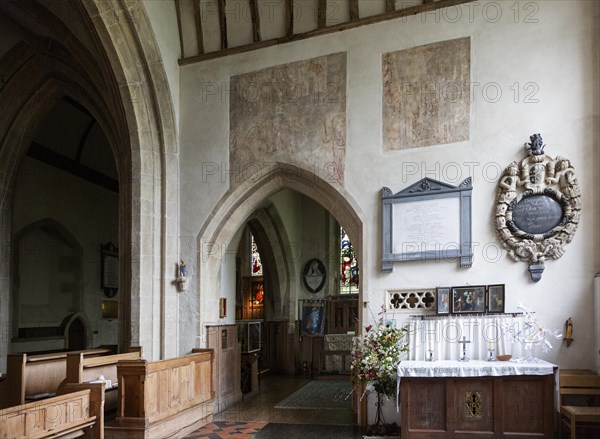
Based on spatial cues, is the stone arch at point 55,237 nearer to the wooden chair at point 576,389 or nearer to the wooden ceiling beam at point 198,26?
the wooden ceiling beam at point 198,26

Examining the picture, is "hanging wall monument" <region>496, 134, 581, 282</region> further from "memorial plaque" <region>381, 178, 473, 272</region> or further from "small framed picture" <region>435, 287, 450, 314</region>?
"small framed picture" <region>435, 287, 450, 314</region>

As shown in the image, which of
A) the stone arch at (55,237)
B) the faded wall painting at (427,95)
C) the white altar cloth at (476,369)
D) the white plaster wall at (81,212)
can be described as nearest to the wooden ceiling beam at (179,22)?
the faded wall painting at (427,95)

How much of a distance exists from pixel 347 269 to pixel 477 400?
773cm

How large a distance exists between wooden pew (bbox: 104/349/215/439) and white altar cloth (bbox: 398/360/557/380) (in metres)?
2.85

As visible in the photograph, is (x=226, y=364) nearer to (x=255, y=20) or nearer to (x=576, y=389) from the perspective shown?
(x=576, y=389)

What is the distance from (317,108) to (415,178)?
5.98 feet

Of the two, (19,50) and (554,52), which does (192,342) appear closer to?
(19,50)

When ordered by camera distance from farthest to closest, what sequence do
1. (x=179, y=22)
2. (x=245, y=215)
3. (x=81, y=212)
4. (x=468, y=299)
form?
(x=81, y=212)
(x=179, y=22)
(x=245, y=215)
(x=468, y=299)

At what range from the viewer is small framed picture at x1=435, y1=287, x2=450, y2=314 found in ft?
22.2

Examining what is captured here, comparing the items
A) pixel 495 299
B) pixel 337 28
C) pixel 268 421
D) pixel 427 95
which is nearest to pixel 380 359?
pixel 495 299

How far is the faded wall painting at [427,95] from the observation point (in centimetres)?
709

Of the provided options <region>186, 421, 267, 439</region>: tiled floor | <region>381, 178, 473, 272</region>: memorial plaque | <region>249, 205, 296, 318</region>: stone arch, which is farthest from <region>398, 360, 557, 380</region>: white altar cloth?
<region>249, 205, 296, 318</region>: stone arch

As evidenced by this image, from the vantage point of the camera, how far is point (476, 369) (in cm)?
582

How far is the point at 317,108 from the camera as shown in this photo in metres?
7.91
